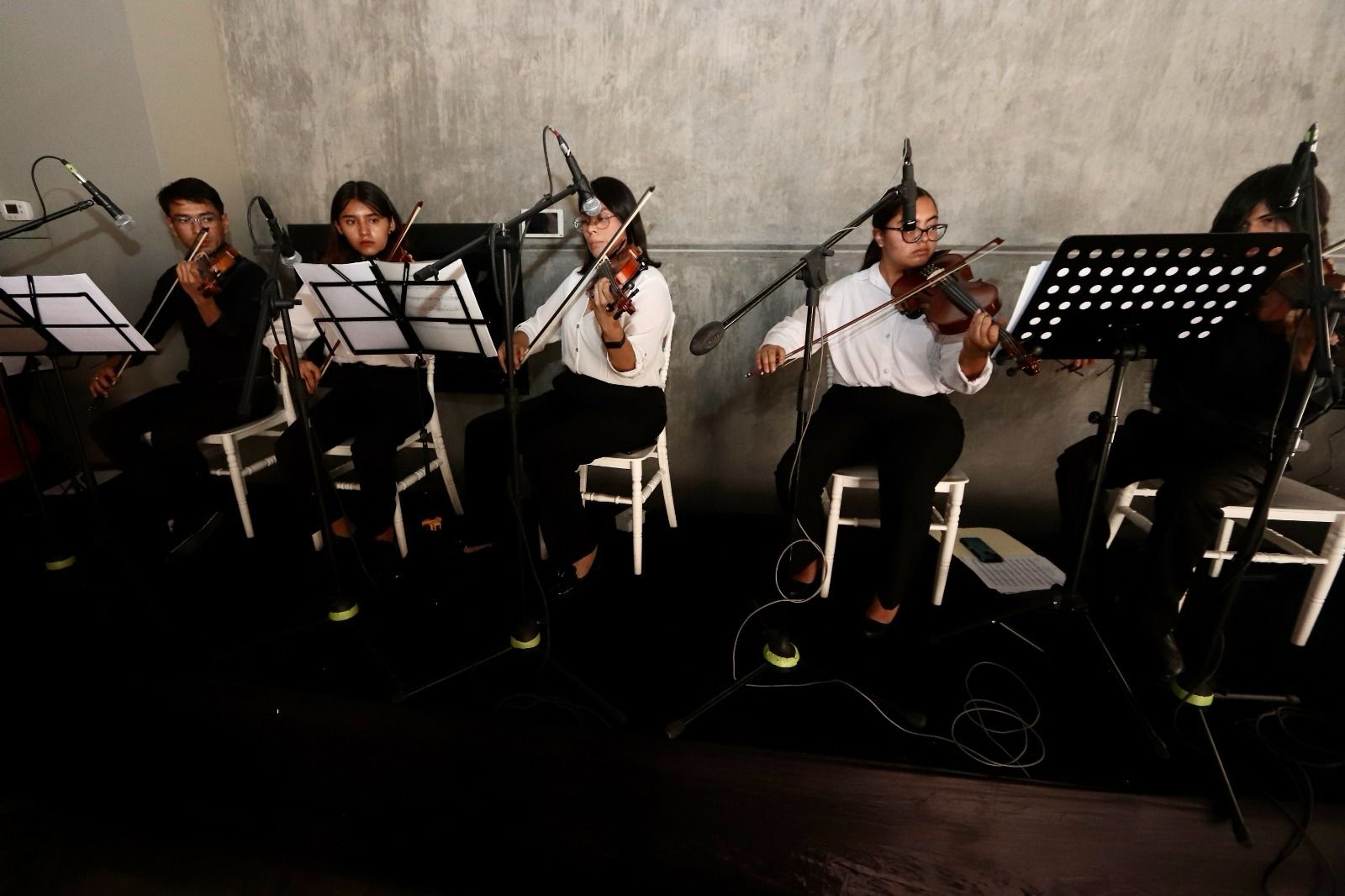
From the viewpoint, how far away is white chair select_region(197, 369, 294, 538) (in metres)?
2.05

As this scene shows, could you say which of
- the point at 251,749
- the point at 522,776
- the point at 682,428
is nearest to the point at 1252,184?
the point at 682,428

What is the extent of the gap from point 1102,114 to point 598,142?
1.56 metres

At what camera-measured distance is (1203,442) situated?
160cm

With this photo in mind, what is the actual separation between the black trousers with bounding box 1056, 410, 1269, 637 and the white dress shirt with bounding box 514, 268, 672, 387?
3.87 feet

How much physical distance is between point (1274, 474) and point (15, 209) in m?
3.88

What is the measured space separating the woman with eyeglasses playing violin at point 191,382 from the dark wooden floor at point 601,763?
16.3 inches

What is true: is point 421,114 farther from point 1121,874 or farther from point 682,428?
point 1121,874

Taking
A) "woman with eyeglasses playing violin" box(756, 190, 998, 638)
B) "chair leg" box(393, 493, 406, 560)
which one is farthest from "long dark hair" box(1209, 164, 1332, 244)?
"chair leg" box(393, 493, 406, 560)

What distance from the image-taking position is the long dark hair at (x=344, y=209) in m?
1.88

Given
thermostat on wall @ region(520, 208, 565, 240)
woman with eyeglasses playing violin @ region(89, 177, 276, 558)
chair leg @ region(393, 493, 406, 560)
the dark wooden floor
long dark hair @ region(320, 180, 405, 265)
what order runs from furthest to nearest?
1. thermostat on wall @ region(520, 208, 565, 240)
2. chair leg @ region(393, 493, 406, 560)
3. woman with eyeglasses playing violin @ region(89, 177, 276, 558)
4. long dark hair @ region(320, 180, 405, 265)
5. the dark wooden floor

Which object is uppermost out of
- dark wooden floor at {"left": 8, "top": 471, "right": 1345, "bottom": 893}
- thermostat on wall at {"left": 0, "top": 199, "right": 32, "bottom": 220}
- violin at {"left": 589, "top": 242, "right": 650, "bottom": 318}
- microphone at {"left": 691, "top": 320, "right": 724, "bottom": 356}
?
thermostat on wall at {"left": 0, "top": 199, "right": 32, "bottom": 220}

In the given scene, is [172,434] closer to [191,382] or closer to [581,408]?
[191,382]

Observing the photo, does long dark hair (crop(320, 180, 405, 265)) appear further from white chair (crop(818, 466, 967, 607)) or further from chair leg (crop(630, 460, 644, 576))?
white chair (crop(818, 466, 967, 607))

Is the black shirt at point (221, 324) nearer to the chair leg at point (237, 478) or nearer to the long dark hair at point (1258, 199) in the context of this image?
the chair leg at point (237, 478)
